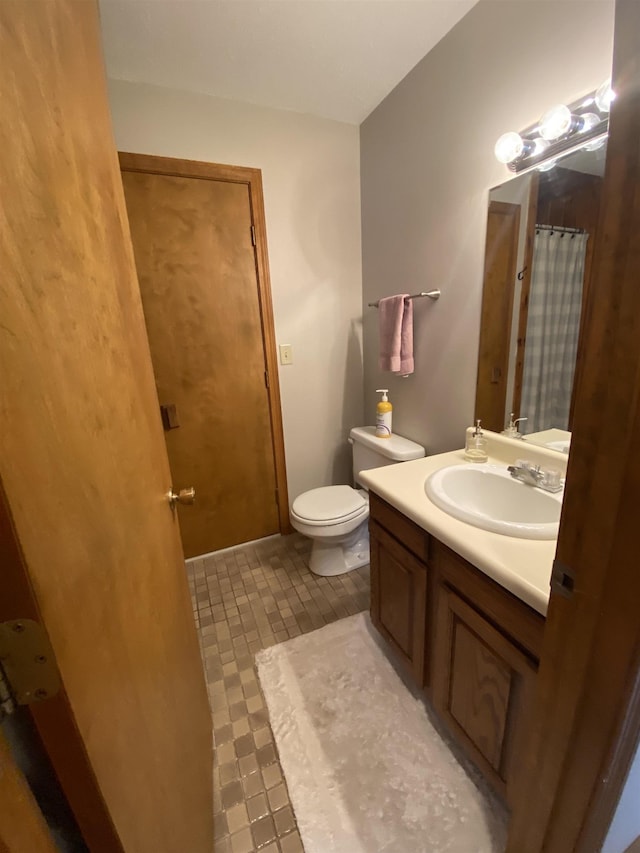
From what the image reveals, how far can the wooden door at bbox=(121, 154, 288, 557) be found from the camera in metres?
1.74

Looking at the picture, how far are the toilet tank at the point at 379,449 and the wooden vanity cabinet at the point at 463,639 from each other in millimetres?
496

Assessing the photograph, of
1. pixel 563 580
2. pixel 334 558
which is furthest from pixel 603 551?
pixel 334 558

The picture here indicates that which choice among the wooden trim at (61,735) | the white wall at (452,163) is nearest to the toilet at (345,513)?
the white wall at (452,163)

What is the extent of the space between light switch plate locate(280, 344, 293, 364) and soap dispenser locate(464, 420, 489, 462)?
1103mm

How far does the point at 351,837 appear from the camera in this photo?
3.21ft

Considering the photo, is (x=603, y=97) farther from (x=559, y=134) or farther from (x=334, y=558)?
(x=334, y=558)

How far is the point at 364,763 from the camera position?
114 cm

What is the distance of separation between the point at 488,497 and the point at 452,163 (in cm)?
132

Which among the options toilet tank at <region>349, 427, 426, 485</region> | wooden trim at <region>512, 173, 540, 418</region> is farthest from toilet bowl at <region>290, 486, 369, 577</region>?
wooden trim at <region>512, 173, 540, 418</region>

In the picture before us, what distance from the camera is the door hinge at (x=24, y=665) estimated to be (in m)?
0.33

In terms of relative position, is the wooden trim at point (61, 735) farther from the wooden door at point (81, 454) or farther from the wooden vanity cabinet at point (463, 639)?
the wooden vanity cabinet at point (463, 639)

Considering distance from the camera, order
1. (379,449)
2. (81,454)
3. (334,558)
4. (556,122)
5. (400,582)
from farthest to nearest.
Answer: (334,558) < (379,449) < (400,582) < (556,122) < (81,454)

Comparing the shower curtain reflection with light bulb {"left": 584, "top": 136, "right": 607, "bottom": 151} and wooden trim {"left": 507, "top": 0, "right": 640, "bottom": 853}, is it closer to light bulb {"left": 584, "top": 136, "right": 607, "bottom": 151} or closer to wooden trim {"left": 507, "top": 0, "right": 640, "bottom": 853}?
light bulb {"left": 584, "top": 136, "right": 607, "bottom": 151}

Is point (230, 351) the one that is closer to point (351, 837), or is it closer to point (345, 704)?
point (345, 704)
